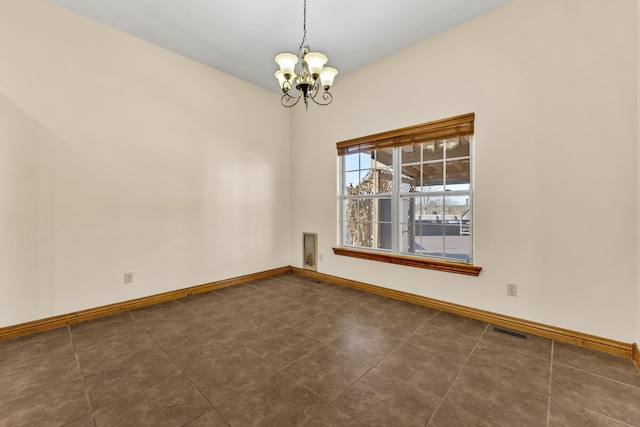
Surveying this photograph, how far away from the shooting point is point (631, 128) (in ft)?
6.79

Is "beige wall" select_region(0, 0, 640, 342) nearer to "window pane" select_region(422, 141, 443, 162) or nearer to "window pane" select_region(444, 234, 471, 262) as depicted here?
"window pane" select_region(444, 234, 471, 262)

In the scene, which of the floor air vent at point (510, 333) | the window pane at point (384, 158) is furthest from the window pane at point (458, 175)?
the floor air vent at point (510, 333)

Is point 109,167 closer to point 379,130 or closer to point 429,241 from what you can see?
point 379,130

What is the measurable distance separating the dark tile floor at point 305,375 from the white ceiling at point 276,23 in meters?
3.16

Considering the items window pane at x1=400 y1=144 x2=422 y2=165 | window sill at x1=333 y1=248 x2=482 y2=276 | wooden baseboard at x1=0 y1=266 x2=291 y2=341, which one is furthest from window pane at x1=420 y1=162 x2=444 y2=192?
wooden baseboard at x1=0 y1=266 x2=291 y2=341

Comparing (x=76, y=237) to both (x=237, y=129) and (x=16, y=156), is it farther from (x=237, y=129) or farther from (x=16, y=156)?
(x=237, y=129)

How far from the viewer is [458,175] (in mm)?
3012

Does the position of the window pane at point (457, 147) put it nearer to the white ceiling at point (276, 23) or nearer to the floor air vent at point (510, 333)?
the white ceiling at point (276, 23)

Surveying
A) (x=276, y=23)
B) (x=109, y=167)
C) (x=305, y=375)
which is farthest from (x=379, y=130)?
(x=109, y=167)

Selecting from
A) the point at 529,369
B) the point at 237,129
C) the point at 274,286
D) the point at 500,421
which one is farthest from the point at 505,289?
the point at 237,129

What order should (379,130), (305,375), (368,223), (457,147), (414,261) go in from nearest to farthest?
(305,375)
(457,147)
(414,261)
(379,130)
(368,223)

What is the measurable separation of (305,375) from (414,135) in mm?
2811

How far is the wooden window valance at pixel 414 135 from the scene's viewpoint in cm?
286

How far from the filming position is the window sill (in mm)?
2828
